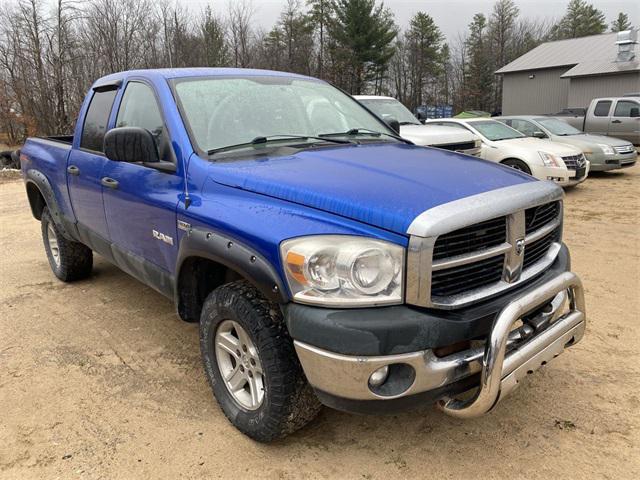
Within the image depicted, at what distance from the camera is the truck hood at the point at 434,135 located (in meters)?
8.72

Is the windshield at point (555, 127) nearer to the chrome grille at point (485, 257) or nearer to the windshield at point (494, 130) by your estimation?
the windshield at point (494, 130)

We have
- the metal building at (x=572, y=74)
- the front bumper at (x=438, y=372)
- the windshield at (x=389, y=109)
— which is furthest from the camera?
the metal building at (x=572, y=74)

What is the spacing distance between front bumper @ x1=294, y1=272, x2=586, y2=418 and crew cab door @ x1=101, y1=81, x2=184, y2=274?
4.28 feet

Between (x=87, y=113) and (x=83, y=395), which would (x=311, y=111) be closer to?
(x=87, y=113)

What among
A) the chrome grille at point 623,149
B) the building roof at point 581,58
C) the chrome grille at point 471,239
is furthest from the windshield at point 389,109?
the building roof at point 581,58

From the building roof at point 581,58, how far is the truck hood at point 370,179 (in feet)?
96.2

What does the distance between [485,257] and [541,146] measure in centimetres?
866

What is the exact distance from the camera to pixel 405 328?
2055 mm

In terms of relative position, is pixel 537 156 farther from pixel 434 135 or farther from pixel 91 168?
pixel 91 168

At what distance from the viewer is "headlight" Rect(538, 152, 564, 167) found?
31.3ft

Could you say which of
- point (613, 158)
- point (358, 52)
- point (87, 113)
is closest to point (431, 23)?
point (358, 52)

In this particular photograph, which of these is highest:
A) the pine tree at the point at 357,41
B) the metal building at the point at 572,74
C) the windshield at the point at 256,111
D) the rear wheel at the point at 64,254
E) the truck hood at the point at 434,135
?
the pine tree at the point at 357,41

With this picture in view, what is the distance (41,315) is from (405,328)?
366 cm

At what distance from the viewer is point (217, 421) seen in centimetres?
289
